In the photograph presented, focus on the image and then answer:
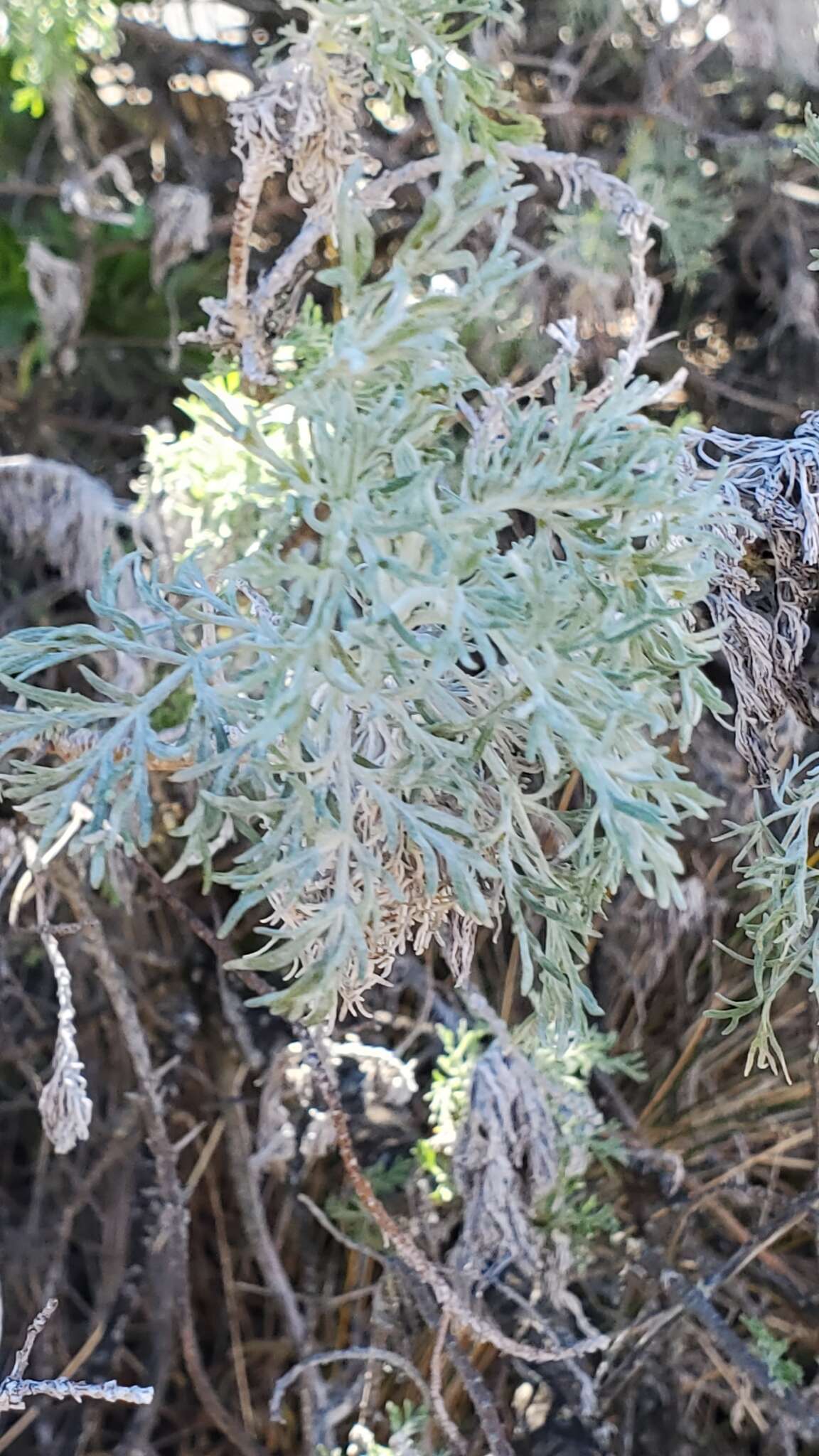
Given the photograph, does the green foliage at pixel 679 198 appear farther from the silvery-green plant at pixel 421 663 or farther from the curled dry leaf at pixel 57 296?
the silvery-green plant at pixel 421 663

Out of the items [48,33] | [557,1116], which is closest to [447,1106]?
[557,1116]

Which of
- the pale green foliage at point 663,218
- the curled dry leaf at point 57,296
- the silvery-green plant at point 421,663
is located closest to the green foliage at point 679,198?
the pale green foliage at point 663,218

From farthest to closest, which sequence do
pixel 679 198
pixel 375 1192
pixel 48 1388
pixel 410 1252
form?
pixel 679 198 < pixel 375 1192 < pixel 410 1252 < pixel 48 1388

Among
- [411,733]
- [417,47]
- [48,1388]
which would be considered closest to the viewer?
[411,733]

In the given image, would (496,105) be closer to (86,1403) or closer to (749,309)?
(749,309)

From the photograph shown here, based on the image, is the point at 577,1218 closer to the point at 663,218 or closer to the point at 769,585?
the point at 769,585

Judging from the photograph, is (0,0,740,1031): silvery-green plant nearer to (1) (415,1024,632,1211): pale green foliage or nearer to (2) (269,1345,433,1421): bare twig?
(1) (415,1024,632,1211): pale green foliage

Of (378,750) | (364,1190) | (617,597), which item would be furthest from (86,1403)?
(617,597)
